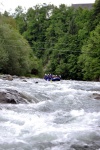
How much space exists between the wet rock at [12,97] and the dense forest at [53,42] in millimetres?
21022

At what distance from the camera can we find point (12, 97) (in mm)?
11734

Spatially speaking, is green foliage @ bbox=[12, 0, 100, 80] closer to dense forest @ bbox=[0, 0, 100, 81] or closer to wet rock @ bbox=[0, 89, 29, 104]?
dense forest @ bbox=[0, 0, 100, 81]

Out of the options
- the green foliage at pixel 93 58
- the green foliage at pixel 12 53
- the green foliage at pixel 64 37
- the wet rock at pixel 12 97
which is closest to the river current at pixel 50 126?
the wet rock at pixel 12 97

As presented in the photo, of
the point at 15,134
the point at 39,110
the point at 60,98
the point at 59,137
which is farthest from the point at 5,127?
the point at 60,98

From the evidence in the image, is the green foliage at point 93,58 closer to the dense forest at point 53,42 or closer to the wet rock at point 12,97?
the dense forest at point 53,42

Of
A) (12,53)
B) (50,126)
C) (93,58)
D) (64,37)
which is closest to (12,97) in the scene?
(50,126)

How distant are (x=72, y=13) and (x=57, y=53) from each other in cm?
1388

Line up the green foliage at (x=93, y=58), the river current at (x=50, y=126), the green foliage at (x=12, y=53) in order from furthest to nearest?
the green foliage at (x=93, y=58) < the green foliage at (x=12, y=53) < the river current at (x=50, y=126)

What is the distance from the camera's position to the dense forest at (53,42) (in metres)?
35.7

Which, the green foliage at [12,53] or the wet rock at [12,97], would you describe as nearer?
the wet rock at [12,97]

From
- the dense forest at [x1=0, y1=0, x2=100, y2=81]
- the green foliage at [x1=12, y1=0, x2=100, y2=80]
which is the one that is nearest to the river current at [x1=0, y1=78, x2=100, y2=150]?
the dense forest at [x1=0, y1=0, x2=100, y2=81]

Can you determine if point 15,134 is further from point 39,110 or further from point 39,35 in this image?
point 39,35

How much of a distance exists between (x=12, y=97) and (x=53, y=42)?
190 ft

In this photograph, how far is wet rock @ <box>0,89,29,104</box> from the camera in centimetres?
1141
